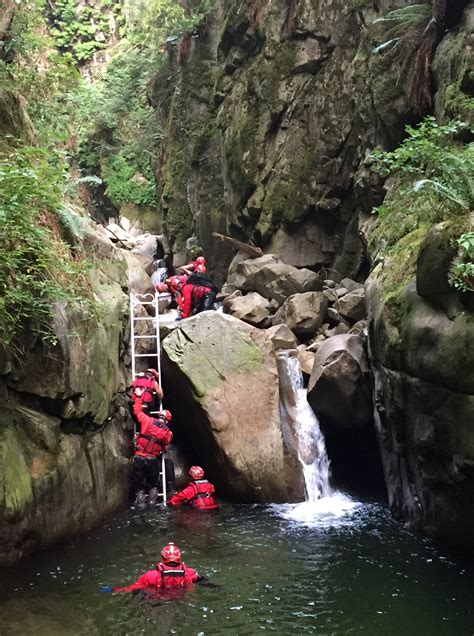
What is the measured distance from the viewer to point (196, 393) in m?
12.2

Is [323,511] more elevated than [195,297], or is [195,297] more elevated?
[195,297]

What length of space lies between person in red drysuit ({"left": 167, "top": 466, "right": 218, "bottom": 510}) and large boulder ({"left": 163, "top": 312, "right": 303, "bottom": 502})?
0.51 metres

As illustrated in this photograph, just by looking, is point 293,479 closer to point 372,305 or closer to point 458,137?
point 372,305

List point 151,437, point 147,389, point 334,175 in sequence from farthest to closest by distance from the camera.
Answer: point 334,175 → point 147,389 → point 151,437

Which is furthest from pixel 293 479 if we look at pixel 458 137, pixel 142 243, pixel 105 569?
pixel 142 243

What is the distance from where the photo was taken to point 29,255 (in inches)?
340

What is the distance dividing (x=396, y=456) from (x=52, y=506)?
5.75m

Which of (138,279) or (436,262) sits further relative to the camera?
(138,279)

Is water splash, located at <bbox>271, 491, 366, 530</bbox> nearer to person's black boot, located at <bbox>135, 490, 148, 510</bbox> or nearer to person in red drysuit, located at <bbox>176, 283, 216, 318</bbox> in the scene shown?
person's black boot, located at <bbox>135, 490, 148, 510</bbox>

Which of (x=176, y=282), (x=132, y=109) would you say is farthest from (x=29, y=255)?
(x=132, y=109)

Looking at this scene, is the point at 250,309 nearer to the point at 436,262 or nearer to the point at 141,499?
the point at 141,499

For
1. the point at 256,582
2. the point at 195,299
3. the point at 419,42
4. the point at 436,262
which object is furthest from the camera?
the point at 195,299

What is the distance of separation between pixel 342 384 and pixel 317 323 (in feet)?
9.77

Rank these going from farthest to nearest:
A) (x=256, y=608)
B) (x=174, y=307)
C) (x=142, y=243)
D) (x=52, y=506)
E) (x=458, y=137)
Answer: (x=142, y=243) → (x=174, y=307) → (x=458, y=137) → (x=52, y=506) → (x=256, y=608)
